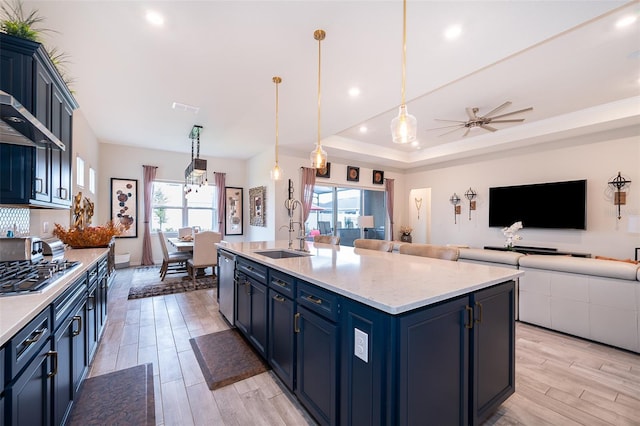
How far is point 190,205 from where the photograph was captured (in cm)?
736

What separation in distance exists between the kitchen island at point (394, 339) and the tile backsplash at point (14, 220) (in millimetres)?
2247

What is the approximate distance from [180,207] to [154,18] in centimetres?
571

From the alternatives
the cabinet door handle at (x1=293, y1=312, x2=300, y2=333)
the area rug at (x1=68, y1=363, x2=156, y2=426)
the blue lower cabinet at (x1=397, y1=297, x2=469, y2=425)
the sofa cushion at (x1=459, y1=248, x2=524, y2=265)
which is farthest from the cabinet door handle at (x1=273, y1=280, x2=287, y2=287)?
the sofa cushion at (x1=459, y1=248, x2=524, y2=265)

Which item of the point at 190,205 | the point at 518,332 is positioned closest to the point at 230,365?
the point at 518,332

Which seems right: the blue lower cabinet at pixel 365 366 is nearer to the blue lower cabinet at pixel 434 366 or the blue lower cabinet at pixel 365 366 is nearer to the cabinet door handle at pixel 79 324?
the blue lower cabinet at pixel 434 366

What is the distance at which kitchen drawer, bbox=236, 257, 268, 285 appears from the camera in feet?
7.35

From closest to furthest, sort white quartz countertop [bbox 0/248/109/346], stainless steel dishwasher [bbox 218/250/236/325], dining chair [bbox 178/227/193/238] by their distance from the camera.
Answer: white quartz countertop [bbox 0/248/109/346] < stainless steel dishwasher [bbox 218/250/236/325] < dining chair [bbox 178/227/193/238]

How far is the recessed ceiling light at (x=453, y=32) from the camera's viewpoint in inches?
92.4

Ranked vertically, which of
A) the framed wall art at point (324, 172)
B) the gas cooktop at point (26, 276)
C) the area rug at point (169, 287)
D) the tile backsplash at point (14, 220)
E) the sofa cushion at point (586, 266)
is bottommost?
the area rug at point (169, 287)

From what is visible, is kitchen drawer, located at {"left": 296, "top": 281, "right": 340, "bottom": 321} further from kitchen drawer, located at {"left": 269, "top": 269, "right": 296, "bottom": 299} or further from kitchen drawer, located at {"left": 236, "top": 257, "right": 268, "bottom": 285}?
kitchen drawer, located at {"left": 236, "top": 257, "right": 268, "bottom": 285}

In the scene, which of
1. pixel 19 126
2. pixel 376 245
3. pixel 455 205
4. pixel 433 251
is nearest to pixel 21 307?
pixel 19 126

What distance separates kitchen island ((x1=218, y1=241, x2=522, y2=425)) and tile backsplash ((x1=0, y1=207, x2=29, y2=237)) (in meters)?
2.25

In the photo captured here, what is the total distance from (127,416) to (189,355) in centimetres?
77

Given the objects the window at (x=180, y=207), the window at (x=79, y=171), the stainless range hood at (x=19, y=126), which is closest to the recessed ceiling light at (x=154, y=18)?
the stainless range hood at (x=19, y=126)
